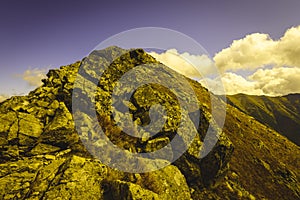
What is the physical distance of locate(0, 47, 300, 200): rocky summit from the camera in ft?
52.9

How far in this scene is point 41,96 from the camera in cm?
2391

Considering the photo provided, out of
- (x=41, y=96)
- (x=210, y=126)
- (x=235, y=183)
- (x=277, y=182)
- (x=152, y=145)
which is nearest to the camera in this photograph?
(x=152, y=145)

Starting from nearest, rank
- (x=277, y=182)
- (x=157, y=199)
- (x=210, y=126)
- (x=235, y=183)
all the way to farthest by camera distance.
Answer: (x=157, y=199), (x=210, y=126), (x=235, y=183), (x=277, y=182)

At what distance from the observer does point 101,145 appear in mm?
20188

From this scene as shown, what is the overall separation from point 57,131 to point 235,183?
21.5m

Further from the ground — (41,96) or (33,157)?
(41,96)

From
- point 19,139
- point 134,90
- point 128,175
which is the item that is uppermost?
point 134,90

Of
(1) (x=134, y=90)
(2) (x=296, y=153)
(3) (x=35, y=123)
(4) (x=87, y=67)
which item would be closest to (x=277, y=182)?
(2) (x=296, y=153)

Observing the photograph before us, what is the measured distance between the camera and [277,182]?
34.7m

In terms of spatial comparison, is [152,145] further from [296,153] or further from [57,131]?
[296,153]

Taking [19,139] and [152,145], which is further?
[152,145]

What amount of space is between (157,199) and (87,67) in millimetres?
17483

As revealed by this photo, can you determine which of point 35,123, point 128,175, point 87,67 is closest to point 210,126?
point 128,175

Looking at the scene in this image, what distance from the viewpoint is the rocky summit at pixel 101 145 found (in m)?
16.1
